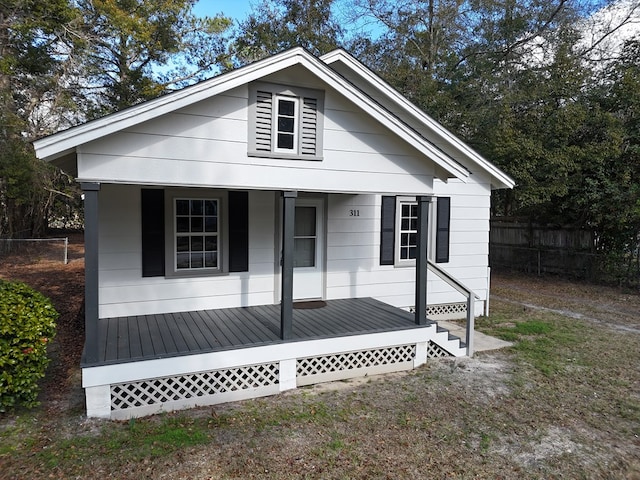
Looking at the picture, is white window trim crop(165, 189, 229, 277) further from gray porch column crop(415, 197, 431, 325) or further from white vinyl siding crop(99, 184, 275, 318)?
gray porch column crop(415, 197, 431, 325)

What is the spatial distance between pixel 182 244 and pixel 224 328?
68.3 inches

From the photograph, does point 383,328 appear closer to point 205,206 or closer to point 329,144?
point 329,144

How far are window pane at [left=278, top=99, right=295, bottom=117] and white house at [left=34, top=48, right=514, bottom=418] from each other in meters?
0.02

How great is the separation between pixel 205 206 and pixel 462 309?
19.9ft

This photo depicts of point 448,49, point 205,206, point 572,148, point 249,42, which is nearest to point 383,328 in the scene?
point 205,206

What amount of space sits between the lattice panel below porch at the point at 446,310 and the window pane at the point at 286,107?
5347mm

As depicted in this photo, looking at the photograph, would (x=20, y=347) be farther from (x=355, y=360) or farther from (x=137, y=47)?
(x=137, y=47)

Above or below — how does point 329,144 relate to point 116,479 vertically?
above

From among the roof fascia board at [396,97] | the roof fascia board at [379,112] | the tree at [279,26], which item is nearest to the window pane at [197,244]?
the roof fascia board at [379,112]

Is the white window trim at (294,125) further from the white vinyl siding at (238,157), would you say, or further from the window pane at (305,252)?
the window pane at (305,252)

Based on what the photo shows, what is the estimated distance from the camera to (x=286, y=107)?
5.50 meters

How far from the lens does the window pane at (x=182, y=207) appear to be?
6.73 m

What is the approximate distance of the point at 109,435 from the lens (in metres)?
4.15

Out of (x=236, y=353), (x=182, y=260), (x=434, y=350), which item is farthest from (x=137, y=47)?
(x=434, y=350)
